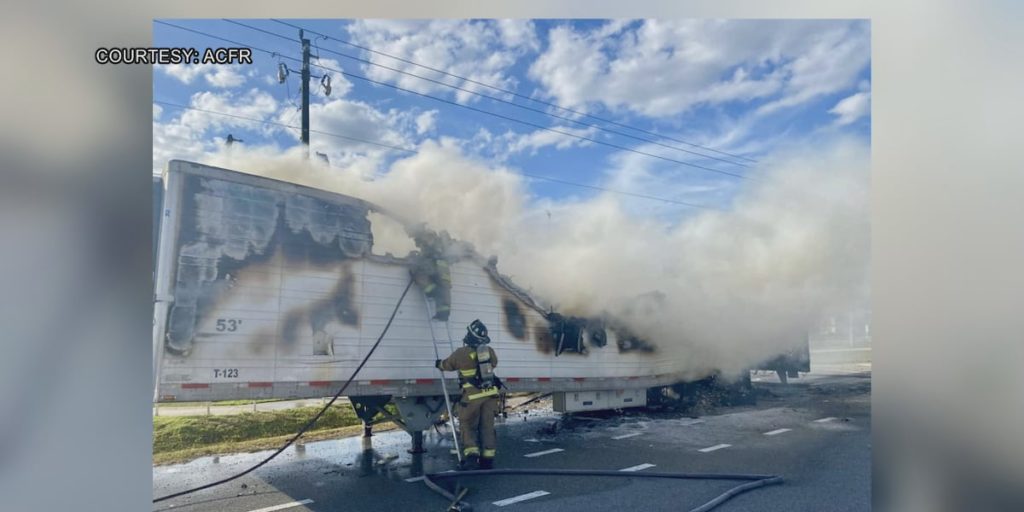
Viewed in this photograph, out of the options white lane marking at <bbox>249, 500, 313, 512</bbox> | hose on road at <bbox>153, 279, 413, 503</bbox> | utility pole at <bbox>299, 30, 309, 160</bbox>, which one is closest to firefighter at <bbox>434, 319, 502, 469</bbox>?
hose on road at <bbox>153, 279, 413, 503</bbox>

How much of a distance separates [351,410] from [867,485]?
2440 millimetres

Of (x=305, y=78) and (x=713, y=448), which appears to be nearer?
(x=305, y=78)

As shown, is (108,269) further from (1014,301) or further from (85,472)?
(1014,301)

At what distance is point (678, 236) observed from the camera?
2.65 m

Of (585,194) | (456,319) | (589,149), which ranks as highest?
(589,149)

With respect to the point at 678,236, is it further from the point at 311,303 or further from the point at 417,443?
the point at 311,303

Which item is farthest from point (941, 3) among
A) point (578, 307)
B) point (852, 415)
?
point (578, 307)

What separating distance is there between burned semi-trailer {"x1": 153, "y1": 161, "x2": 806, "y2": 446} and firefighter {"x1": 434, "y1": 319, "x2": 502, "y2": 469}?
0.20 feet

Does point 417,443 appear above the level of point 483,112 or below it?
below

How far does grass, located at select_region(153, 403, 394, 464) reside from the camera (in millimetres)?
2316

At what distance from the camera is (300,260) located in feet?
8.26

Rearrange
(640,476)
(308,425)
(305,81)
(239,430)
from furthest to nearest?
(640,476)
(308,425)
(239,430)
(305,81)

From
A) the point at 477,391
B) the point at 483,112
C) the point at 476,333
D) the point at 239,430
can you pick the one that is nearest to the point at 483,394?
the point at 477,391

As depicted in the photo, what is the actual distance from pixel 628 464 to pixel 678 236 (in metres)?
1.14
